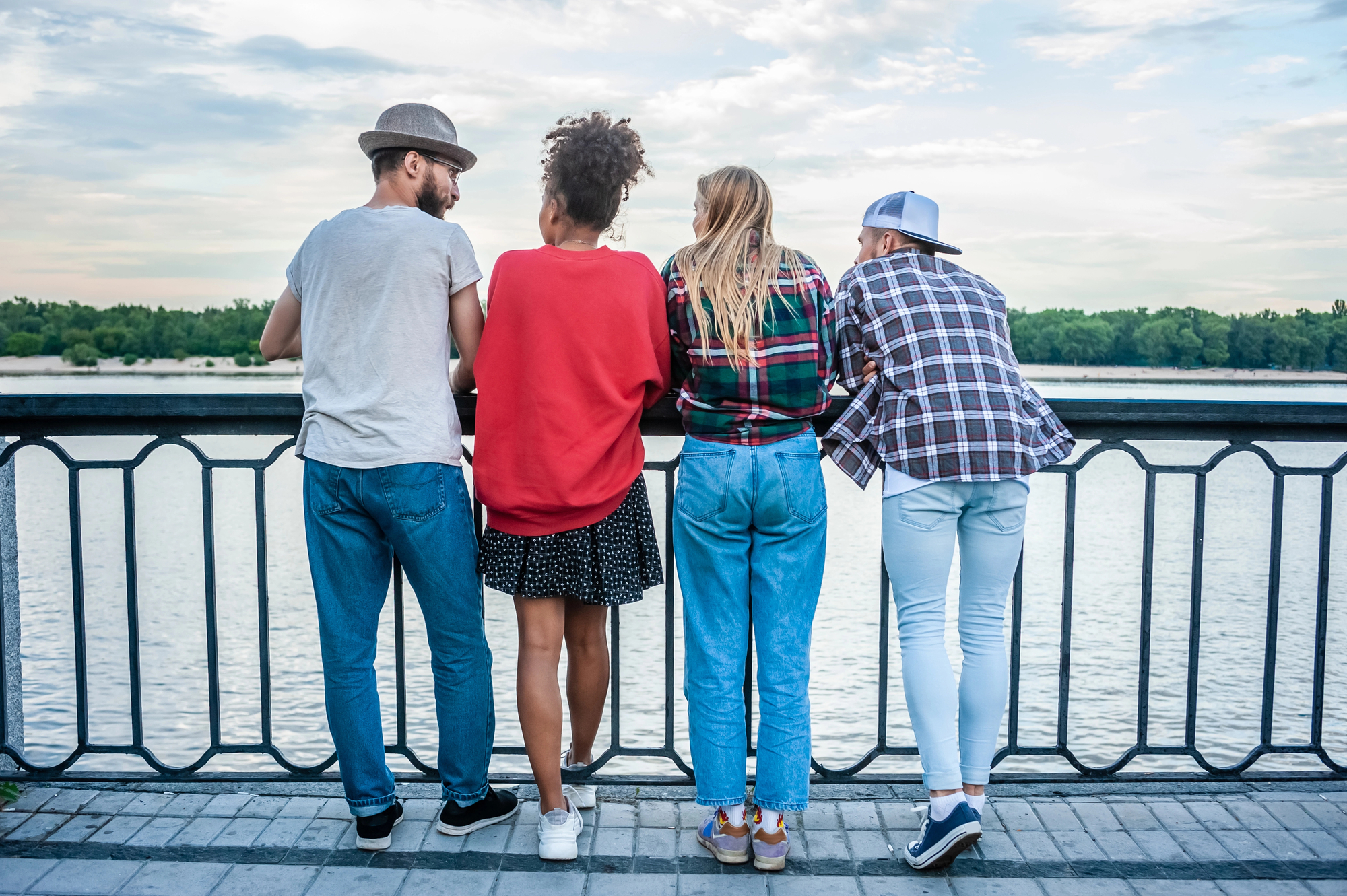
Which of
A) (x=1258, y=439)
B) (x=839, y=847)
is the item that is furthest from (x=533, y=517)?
(x=1258, y=439)

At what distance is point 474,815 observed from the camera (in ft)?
7.95

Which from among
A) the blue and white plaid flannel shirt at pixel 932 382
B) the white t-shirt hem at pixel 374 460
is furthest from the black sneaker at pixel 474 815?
the blue and white plaid flannel shirt at pixel 932 382

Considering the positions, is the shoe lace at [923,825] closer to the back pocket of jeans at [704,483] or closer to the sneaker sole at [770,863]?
the sneaker sole at [770,863]

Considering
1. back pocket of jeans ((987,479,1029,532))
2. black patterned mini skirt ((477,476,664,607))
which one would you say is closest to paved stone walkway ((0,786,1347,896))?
black patterned mini skirt ((477,476,664,607))

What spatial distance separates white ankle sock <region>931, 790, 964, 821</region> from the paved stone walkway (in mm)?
128

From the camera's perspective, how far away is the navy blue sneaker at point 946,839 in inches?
87.3

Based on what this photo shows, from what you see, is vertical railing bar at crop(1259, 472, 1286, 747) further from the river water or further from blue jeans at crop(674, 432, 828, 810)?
blue jeans at crop(674, 432, 828, 810)

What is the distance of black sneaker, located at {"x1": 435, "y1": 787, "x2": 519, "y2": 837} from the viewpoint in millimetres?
2404

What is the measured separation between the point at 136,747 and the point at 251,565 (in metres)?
6.91

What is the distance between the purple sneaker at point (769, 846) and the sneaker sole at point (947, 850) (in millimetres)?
302

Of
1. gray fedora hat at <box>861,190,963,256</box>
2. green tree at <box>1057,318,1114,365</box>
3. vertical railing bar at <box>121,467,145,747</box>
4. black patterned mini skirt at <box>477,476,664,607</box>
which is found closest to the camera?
black patterned mini skirt at <box>477,476,664,607</box>

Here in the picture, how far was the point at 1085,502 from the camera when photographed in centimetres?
→ 1369

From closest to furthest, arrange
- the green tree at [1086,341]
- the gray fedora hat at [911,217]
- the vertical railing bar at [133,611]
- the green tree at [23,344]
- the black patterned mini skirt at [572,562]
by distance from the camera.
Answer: the black patterned mini skirt at [572,562] < the gray fedora hat at [911,217] < the vertical railing bar at [133,611] < the green tree at [23,344] < the green tree at [1086,341]

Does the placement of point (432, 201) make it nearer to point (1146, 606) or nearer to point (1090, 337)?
point (1146, 606)
